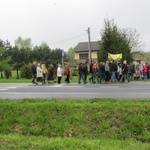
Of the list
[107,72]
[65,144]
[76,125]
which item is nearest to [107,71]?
[107,72]

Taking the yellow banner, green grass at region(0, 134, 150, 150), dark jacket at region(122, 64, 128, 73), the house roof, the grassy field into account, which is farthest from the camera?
the house roof

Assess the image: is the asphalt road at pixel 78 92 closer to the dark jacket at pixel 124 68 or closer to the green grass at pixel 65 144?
the dark jacket at pixel 124 68

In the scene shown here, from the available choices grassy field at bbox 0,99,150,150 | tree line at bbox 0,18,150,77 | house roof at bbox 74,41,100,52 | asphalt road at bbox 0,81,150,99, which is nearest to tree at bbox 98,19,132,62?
tree line at bbox 0,18,150,77

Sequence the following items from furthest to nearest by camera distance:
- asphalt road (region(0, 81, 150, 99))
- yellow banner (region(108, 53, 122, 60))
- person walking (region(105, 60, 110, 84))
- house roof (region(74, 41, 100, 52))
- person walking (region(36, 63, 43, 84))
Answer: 1. house roof (region(74, 41, 100, 52))
2. yellow banner (region(108, 53, 122, 60))
3. person walking (region(36, 63, 43, 84))
4. person walking (region(105, 60, 110, 84))
5. asphalt road (region(0, 81, 150, 99))

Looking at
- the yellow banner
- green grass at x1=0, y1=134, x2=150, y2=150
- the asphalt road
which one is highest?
the yellow banner

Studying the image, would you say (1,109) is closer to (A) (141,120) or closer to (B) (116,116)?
(B) (116,116)

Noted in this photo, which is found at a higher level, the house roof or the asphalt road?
the house roof

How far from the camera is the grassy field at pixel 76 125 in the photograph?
19.4 feet

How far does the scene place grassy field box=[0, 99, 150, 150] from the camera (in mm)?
5911

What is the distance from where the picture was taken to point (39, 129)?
7.11m

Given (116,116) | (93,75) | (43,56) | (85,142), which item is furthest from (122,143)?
(43,56)

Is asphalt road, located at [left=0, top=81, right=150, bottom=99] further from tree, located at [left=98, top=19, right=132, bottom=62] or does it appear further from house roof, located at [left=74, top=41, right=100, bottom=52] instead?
house roof, located at [left=74, top=41, right=100, bottom=52]

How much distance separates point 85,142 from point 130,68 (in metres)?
17.2

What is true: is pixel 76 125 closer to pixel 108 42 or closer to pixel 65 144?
pixel 65 144
